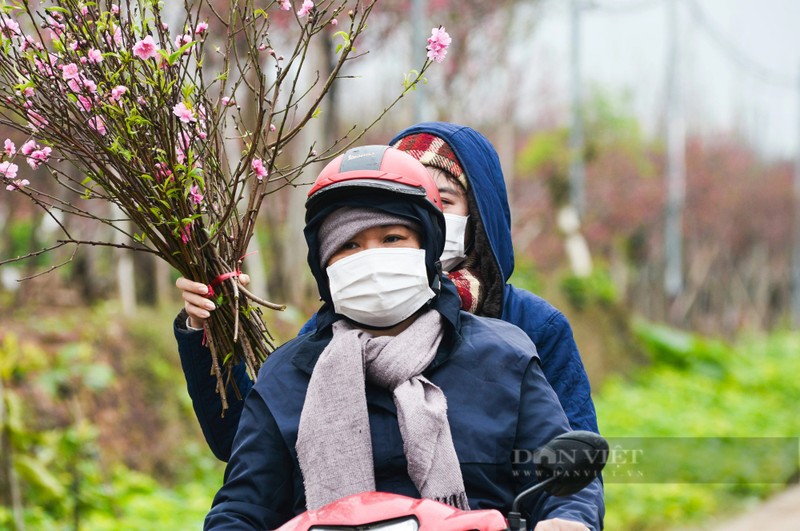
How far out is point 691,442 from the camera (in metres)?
12.2

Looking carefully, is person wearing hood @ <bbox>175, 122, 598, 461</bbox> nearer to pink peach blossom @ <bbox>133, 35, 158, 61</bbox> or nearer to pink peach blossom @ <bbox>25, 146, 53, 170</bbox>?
pink peach blossom @ <bbox>25, 146, 53, 170</bbox>

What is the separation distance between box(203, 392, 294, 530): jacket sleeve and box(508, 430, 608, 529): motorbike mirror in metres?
0.60

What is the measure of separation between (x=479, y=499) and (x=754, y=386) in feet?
51.8

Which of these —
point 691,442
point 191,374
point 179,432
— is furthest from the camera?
point 691,442

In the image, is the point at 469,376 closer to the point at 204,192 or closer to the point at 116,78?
the point at 204,192

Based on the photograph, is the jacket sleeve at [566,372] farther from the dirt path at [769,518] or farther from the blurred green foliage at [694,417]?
the dirt path at [769,518]

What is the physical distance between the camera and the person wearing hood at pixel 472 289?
9.80ft

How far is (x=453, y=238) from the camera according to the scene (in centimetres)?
315

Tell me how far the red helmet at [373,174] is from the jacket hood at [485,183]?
1.84 ft

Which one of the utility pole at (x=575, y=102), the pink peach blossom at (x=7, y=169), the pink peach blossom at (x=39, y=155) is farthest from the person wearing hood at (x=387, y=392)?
the utility pole at (x=575, y=102)

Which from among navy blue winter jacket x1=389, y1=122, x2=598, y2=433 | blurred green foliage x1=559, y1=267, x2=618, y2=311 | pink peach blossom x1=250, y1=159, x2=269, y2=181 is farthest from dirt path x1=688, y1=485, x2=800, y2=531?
pink peach blossom x1=250, y1=159, x2=269, y2=181

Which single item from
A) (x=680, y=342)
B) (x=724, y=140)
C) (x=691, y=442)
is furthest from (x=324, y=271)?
(x=724, y=140)

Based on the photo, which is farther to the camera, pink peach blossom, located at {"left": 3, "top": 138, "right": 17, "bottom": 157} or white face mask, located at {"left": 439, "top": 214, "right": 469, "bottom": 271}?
white face mask, located at {"left": 439, "top": 214, "right": 469, "bottom": 271}

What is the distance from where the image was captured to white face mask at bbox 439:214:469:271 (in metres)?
3.14
